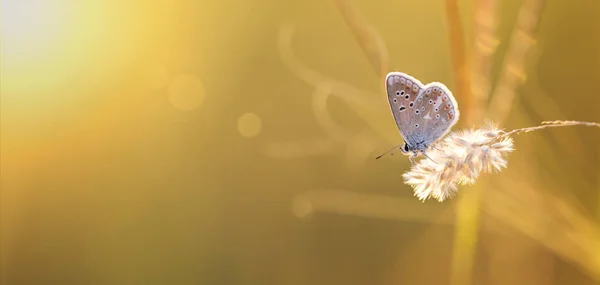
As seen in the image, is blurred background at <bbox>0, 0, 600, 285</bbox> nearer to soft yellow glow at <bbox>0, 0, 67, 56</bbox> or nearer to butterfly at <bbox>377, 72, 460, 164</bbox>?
soft yellow glow at <bbox>0, 0, 67, 56</bbox>

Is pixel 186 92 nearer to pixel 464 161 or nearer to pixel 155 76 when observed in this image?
pixel 155 76

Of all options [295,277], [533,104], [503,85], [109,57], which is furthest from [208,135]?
[503,85]

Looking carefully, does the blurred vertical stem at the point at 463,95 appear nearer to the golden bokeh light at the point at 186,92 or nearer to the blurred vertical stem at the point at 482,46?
the blurred vertical stem at the point at 482,46

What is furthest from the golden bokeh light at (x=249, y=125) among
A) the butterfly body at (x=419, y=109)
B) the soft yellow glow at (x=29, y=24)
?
the butterfly body at (x=419, y=109)

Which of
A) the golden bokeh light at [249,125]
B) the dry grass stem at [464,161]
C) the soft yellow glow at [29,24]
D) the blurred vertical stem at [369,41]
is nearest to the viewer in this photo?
the dry grass stem at [464,161]

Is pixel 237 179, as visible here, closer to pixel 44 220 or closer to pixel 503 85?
pixel 44 220

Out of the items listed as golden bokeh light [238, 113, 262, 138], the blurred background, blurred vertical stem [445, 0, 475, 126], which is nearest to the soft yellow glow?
the blurred background

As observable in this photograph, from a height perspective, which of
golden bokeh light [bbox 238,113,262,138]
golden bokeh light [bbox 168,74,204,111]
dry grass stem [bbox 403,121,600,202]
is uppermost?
golden bokeh light [bbox 168,74,204,111]
